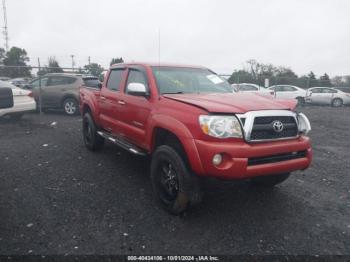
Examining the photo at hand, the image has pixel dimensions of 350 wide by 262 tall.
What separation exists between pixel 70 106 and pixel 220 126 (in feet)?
35.3

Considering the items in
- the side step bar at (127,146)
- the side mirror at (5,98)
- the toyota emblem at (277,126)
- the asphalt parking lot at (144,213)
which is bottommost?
the asphalt parking lot at (144,213)

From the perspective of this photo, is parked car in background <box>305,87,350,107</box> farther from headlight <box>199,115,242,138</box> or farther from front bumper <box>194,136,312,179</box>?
headlight <box>199,115,242,138</box>

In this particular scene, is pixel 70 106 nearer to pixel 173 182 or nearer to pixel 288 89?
pixel 173 182

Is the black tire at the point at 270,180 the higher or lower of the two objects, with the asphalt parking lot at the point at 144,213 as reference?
higher

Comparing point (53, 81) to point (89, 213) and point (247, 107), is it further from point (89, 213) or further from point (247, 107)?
point (247, 107)

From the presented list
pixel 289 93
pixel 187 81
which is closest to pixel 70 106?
pixel 187 81

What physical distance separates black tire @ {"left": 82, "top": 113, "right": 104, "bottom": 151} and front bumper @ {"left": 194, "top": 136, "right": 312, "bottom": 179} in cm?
358

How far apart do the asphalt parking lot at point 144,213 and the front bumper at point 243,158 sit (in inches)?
26.7

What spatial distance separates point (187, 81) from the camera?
4.70 m

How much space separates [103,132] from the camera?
5.96 m

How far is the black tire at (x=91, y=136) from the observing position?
20.9ft

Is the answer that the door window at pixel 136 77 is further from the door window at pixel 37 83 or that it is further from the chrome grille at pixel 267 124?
the door window at pixel 37 83

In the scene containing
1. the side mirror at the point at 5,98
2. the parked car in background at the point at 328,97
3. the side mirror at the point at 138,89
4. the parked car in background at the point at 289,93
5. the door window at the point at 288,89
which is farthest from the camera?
the parked car in background at the point at 328,97

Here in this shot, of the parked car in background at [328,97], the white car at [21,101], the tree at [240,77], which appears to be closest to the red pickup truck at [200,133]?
the white car at [21,101]
